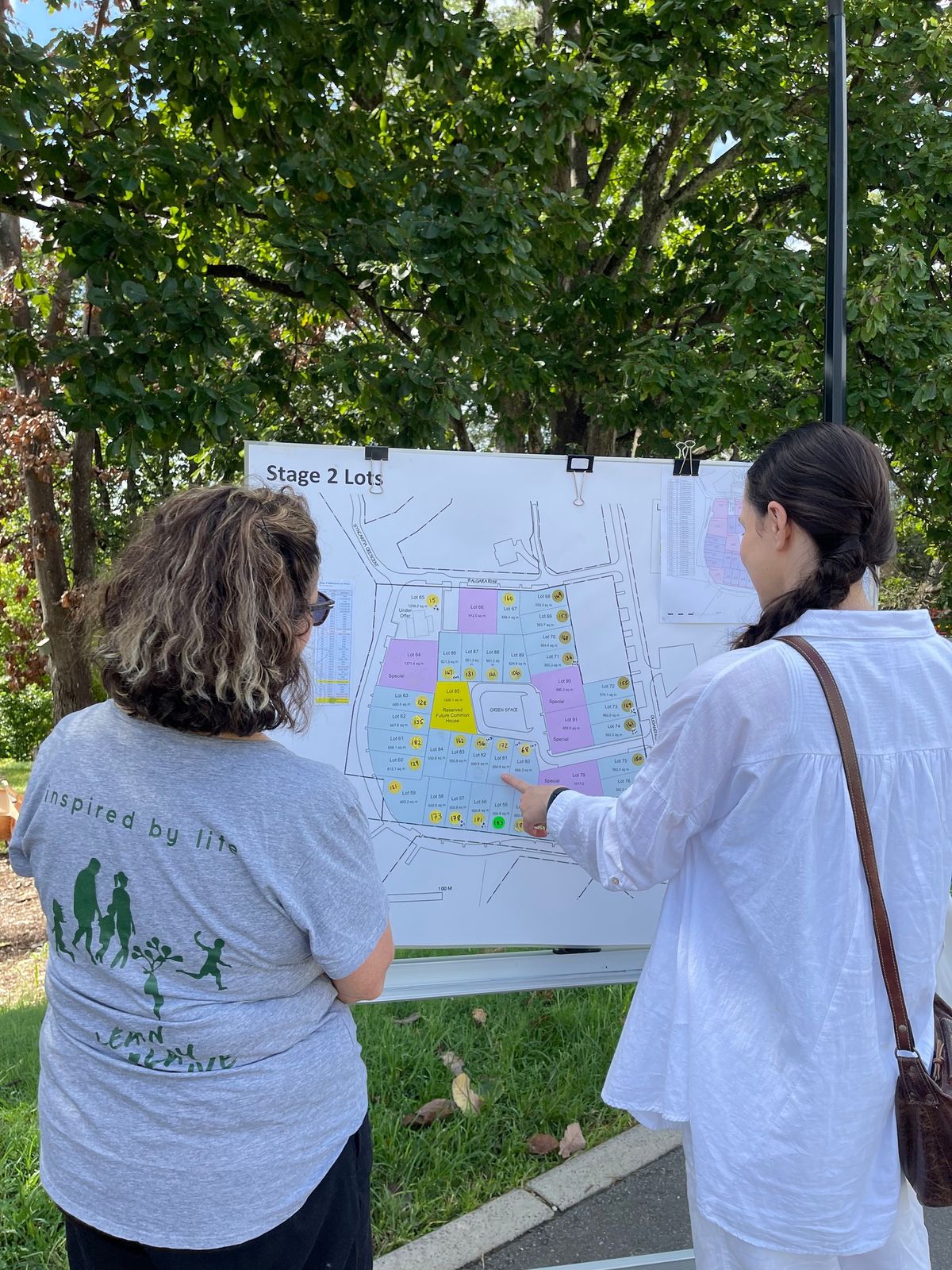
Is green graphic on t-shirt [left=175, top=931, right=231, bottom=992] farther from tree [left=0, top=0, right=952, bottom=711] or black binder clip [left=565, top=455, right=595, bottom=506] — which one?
tree [left=0, top=0, right=952, bottom=711]

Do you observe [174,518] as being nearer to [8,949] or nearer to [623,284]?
[623,284]

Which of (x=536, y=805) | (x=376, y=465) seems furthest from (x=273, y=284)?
(x=536, y=805)

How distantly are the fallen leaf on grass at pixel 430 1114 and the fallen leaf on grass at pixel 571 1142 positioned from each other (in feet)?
1.23

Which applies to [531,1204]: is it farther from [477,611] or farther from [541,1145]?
[477,611]

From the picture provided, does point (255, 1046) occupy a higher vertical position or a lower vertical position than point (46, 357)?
lower

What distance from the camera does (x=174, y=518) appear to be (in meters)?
1.27

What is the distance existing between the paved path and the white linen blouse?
135 centimetres

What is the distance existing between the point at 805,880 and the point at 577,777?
94 centimetres

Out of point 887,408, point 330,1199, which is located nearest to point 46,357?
point 330,1199

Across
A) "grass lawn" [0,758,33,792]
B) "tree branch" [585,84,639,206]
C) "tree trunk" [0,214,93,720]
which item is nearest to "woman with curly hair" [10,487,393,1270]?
"tree branch" [585,84,639,206]

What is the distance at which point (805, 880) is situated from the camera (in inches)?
55.1

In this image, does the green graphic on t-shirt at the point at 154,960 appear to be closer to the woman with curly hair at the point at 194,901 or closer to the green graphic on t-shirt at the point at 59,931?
the woman with curly hair at the point at 194,901

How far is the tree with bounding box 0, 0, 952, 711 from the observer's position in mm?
3598

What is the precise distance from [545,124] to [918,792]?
3.92m
